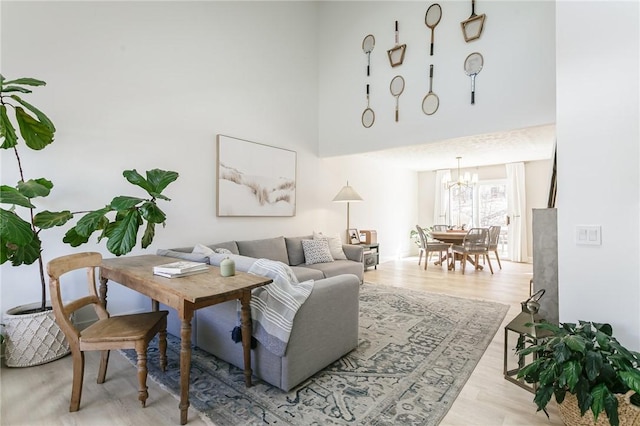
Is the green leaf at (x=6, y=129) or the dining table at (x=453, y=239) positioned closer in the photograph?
the green leaf at (x=6, y=129)

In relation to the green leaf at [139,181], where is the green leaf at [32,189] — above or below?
below

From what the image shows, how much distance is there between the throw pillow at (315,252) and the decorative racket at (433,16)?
321 centimetres

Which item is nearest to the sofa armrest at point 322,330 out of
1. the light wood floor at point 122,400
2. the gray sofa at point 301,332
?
the gray sofa at point 301,332

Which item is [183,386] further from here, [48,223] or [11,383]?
[48,223]

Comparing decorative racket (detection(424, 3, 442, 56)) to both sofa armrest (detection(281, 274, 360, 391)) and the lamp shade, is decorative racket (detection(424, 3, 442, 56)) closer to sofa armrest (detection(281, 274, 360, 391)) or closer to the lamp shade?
the lamp shade

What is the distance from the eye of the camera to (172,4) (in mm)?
3488

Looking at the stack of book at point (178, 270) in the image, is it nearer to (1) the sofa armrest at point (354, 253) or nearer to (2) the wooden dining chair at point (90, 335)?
(2) the wooden dining chair at point (90, 335)

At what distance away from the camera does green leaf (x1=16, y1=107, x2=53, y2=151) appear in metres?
2.13

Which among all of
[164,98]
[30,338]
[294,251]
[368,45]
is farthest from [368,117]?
[30,338]

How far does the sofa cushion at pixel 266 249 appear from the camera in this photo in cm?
402

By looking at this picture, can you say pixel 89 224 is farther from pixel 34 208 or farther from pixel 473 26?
pixel 473 26

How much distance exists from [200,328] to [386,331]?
1.73 metres

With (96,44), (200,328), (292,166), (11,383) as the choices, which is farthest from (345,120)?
(11,383)

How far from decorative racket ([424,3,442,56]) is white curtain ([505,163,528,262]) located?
4.21 metres
